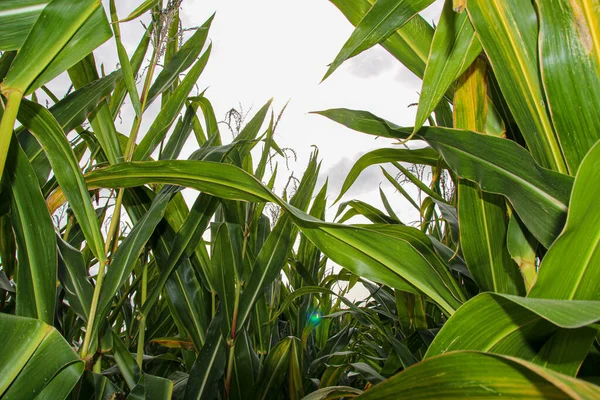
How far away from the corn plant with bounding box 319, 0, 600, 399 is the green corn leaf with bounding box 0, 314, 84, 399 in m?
0.29

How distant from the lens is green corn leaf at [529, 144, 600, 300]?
29 cm

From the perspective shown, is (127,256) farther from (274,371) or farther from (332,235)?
(274,371)

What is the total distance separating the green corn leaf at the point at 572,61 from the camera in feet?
1.14

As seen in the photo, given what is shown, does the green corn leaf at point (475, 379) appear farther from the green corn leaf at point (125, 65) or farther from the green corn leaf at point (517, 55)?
the green corn leaf at point (125, 65)

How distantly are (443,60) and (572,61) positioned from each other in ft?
0.37

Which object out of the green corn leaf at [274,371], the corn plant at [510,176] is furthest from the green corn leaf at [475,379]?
the green corn leaf at [274,371]

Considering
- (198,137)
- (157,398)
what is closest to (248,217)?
(198,137)

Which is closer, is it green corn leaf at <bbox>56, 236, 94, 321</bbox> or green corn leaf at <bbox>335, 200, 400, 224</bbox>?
green corn leaf at <bbox>56, 236, 94, 321</bbox>

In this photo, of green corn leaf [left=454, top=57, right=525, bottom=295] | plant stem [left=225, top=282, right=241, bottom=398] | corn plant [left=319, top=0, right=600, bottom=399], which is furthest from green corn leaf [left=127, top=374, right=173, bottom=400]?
green corn leaf [left=454, top=57, right=525, bottom=295]

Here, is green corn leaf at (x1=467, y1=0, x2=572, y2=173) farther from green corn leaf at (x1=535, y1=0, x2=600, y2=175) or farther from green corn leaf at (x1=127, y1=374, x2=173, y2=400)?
green corn leaf at (x1=127, y1=374, x2=173, y2=400)

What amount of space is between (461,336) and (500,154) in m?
0.18

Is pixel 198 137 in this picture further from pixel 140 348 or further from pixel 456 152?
pixel 456 152

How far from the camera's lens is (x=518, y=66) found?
0.39 m

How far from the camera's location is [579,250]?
31 centimetres
